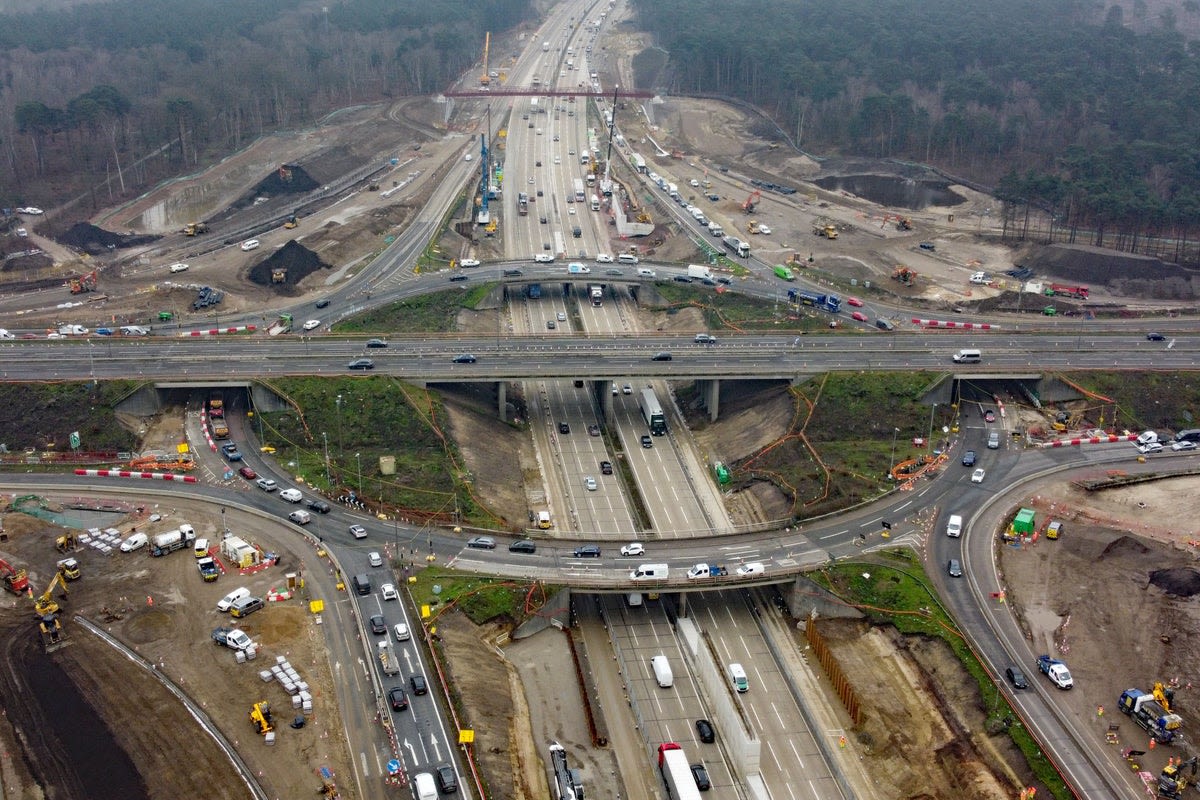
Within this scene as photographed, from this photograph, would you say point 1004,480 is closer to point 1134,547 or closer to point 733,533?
point 1134,547

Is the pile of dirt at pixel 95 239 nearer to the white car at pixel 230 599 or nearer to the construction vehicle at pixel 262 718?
the white car at pixel 230 599

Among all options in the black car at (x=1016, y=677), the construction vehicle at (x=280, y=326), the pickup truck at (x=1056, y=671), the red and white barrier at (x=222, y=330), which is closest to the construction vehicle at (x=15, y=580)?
the red and white barrier at (x=222, y=330)

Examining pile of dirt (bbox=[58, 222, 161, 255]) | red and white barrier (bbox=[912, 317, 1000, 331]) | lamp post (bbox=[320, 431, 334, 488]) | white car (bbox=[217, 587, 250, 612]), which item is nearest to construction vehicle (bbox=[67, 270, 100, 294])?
pile of dirt (bbox=[58, 222, 161, 255])

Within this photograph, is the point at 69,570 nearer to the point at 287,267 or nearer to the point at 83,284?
the point at 83,284

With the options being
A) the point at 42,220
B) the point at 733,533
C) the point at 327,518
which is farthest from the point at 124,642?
the point at 42,220

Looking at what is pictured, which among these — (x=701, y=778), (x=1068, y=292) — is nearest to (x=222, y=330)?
(x=701, y=778)

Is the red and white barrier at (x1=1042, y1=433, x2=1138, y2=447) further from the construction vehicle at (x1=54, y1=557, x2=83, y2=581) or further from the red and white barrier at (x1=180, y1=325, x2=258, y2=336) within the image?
the construction vehicle at (x1=54, y1=557, x2=83, y2=581)
